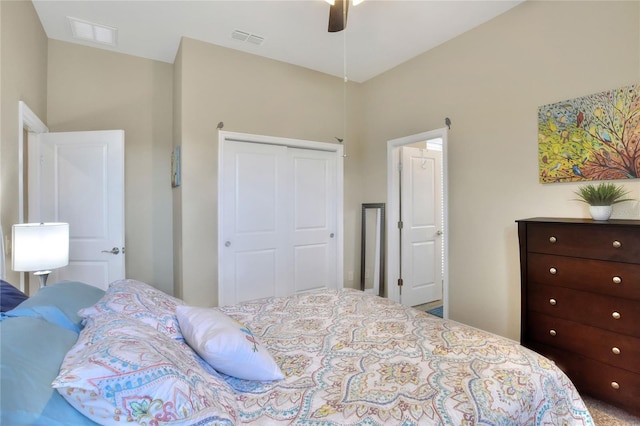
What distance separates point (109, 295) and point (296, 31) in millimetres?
2718

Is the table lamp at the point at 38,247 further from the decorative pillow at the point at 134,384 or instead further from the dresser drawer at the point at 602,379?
the dresser drawer at the point at 602,379

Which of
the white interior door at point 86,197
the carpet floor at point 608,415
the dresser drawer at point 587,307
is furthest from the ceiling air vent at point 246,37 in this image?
the carpet floor at point 608,415

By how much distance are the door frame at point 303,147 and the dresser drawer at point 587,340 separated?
224 centimetres

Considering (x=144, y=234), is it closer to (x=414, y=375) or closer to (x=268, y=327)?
(x=268, y=327)

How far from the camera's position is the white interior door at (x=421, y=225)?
384cm

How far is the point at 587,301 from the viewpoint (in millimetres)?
1872

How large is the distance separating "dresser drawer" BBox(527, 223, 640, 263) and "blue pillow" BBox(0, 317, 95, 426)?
242cm

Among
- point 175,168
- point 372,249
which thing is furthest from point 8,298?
point 372,249

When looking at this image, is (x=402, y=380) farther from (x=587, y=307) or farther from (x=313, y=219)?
(x=313, y=219)

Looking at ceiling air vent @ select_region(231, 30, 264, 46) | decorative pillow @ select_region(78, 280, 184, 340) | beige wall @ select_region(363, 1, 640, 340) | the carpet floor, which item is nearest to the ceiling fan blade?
ceiling air vent @ select_region(231, 30, 264, 46)

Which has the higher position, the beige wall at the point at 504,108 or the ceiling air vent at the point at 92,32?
the ceiling air vent at the point at 92,32

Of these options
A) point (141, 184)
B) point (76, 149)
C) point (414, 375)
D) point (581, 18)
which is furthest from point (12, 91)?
point (581, 18)

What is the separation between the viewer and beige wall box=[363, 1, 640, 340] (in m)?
2.15

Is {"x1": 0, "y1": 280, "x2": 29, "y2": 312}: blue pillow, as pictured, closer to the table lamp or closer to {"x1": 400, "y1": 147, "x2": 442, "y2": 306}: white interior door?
the table lamp
